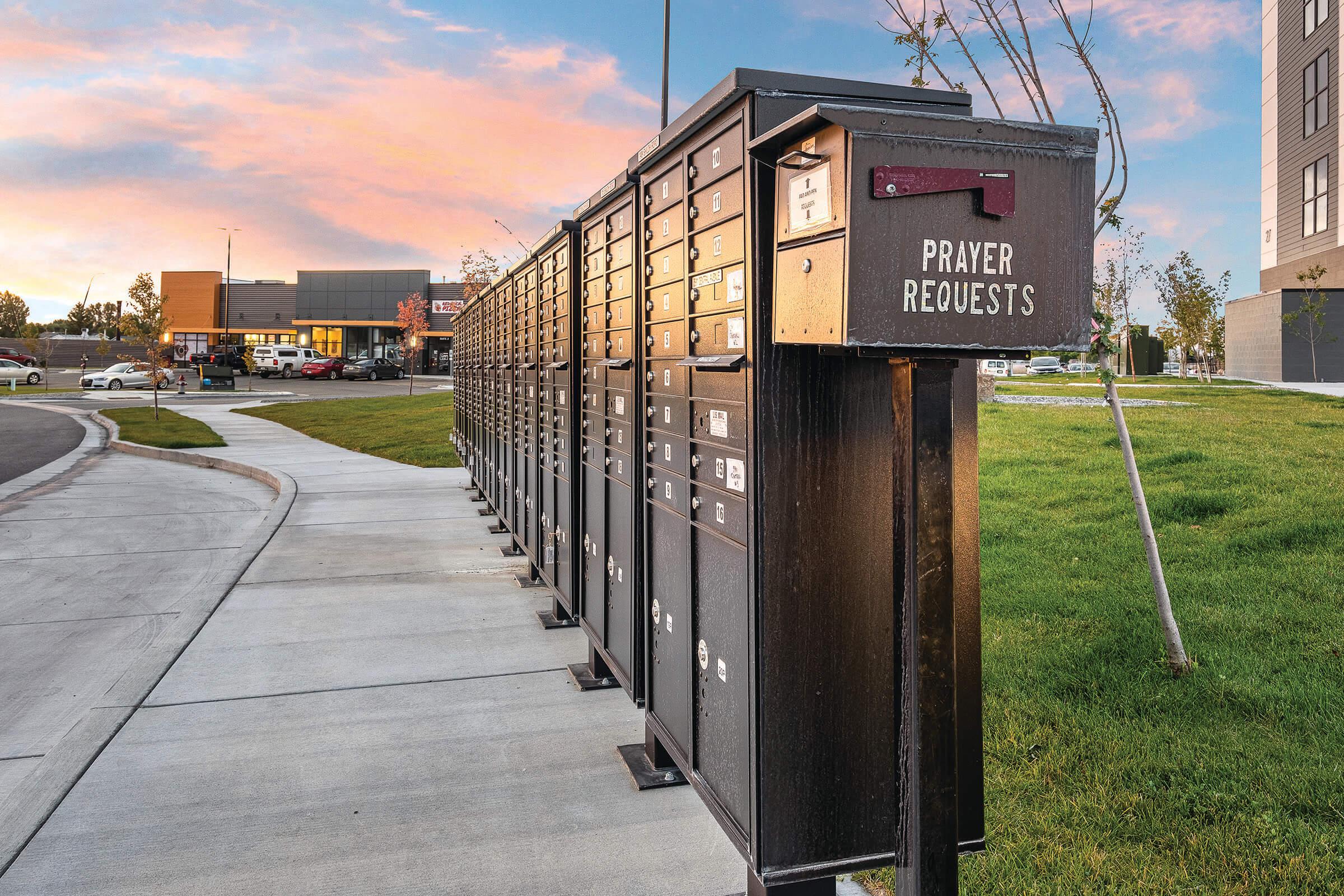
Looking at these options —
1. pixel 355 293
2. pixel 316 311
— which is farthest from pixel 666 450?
pixel 316 311

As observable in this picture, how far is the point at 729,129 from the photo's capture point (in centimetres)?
267

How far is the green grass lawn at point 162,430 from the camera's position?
17281 mm

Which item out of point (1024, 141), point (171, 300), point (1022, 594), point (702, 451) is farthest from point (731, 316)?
point (171, 300)

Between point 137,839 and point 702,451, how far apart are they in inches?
92.4

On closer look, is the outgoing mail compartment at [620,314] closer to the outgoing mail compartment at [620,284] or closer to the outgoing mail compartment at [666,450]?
the outgoing mail compartment at [620,284]

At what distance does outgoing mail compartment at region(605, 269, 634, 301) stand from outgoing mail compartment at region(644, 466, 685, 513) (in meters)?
0.72

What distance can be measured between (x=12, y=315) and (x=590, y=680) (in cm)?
11778

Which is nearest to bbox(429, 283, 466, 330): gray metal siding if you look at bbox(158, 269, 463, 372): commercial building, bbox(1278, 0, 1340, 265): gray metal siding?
bbox(158, 269, 463, 372): commercial building

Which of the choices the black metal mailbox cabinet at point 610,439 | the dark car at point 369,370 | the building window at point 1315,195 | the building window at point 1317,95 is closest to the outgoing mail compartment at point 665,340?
the black metal mailbox cabinet at point 610,439

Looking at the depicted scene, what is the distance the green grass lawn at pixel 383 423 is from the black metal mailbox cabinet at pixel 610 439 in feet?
32.2

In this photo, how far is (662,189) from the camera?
3.29m

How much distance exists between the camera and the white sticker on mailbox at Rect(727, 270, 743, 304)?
2.60 metres

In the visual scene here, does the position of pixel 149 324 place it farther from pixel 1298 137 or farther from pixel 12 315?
pixel 12 315

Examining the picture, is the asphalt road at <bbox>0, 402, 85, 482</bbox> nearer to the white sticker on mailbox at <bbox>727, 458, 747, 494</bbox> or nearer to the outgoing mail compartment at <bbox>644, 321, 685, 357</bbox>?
the outgoing mail compartment at <bbox>644, 321, 685, 357</bbox>
